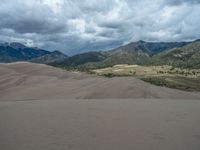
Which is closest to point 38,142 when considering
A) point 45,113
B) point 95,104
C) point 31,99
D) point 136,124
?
point 136,124

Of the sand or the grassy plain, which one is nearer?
the sand

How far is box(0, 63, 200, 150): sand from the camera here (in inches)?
Result: 675

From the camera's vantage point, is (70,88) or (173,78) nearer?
(70,88)

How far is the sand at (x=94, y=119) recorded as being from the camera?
17141 mm

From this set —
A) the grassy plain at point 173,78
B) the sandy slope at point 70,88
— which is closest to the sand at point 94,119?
the sandy slope at point 70,88

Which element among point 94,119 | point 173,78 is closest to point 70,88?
point 94,119

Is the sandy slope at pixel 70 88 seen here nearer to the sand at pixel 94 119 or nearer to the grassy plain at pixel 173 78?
the sand at pixel 94 119

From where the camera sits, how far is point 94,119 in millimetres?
24812

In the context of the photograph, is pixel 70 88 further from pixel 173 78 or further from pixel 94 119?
pixel 173 78

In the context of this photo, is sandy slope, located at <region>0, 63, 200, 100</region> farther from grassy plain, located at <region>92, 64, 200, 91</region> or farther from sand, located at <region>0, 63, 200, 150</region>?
grassy plain, located at <region>92, 64, 200, 91</region>

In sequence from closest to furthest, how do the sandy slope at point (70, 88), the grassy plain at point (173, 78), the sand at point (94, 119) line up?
the sand at point (94, 119)
the sandy slope at point (70, 88)
the grassy plain at point (173, 78)

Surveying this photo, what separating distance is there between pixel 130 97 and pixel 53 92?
10.4 m

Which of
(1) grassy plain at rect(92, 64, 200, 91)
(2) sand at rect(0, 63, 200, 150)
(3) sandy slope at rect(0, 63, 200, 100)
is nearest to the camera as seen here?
(2) sand at rect(0, 63, 200, 150)

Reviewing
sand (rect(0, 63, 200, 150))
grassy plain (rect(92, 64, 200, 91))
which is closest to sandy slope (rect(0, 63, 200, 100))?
sand (rect(0, 63, 200, 150))
